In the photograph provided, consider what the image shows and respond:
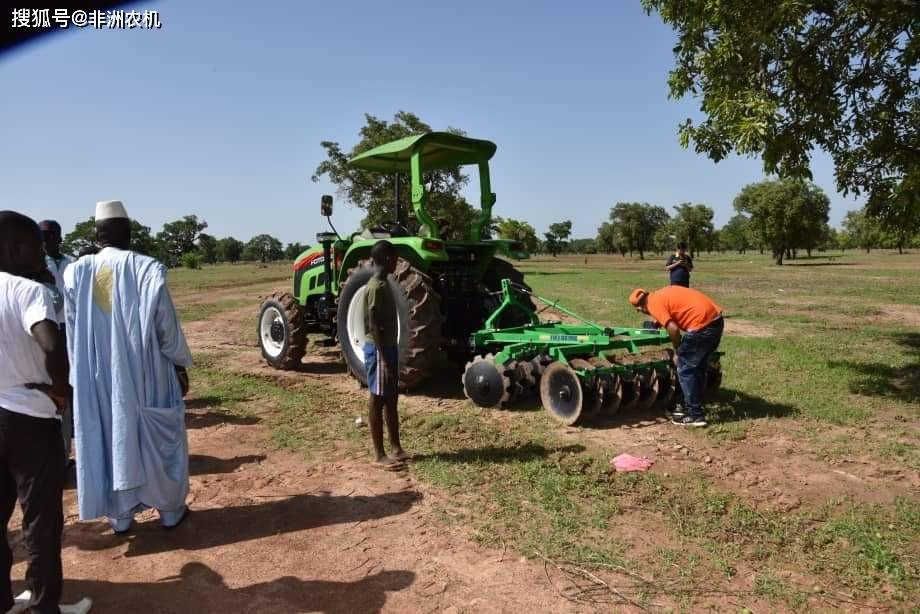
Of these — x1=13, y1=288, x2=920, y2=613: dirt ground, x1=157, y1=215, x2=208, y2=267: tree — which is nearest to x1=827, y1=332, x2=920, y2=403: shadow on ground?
x1=13, y1=288, x2=920, y2=613: dirt ground

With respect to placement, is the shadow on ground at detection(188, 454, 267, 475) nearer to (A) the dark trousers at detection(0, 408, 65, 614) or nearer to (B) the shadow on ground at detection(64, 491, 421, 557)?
(B) the shadow on ground at detection(64, 491, 421, 557)

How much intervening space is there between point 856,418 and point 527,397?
320cm

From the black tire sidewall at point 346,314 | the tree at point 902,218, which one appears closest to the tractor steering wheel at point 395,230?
the black tire sidewall at point 346,314

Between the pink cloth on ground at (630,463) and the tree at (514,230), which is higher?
the tree at (514,230)

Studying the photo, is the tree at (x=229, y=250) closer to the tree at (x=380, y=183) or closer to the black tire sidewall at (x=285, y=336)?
the tree at (x=380, y=183)

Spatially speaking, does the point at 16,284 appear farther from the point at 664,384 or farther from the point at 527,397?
the point at 664,384

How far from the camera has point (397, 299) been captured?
613 cm

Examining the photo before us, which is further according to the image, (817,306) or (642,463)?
(817,306)

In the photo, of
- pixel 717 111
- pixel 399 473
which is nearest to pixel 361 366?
pixel 399 473

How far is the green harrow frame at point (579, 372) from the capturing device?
5359 mm

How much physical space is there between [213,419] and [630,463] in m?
4.13

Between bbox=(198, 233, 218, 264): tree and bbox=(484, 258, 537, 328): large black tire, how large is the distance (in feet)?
341

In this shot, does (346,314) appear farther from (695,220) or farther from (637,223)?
(637,223)

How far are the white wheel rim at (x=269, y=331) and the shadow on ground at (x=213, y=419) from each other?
2.12m
